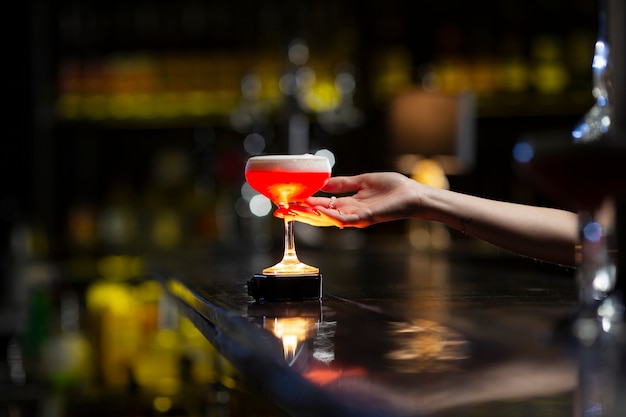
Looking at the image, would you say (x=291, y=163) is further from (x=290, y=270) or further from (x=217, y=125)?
(x=217, y=125)

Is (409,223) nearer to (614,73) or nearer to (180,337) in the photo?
(180,337)

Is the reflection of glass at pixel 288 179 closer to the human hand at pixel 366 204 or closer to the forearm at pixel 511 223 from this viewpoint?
the human hand at pixel 366 204

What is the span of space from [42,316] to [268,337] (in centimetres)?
225

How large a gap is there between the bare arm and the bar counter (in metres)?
0.08

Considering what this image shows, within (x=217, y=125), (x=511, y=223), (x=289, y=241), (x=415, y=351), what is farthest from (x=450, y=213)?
(x=217, y=125)

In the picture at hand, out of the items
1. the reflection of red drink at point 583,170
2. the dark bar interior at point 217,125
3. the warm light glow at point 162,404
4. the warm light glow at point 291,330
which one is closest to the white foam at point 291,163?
the warm light glow at point 291,330

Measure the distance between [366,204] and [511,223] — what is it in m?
0.27

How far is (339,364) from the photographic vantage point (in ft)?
2.55

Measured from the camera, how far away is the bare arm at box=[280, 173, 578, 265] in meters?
1.39

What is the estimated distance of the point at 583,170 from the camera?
0.96 m

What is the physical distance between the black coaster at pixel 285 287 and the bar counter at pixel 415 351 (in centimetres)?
2

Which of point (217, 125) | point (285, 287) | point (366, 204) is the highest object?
point (217, 125)

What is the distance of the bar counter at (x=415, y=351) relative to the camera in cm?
64

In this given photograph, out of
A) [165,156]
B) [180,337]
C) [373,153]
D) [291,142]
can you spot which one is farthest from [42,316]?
[373,153]
